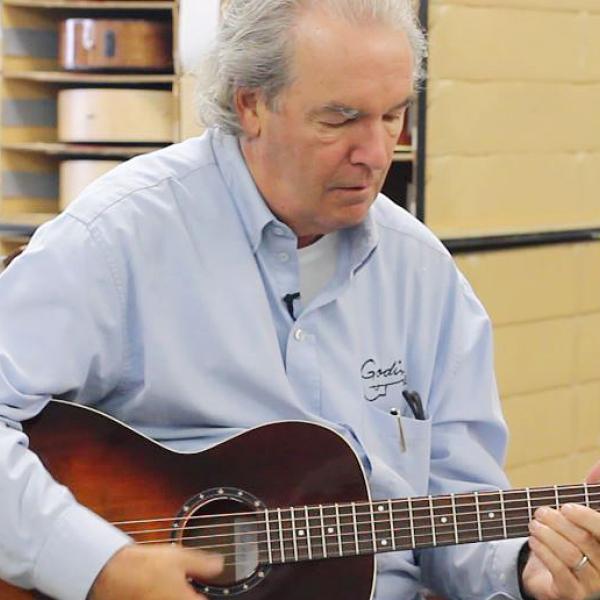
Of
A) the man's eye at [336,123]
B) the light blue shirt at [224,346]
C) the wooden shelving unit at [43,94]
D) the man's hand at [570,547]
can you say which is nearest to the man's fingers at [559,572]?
the man's hand at [570,547]

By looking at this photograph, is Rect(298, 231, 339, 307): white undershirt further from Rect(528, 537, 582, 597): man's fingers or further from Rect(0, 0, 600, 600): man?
Rect(528, 537, 582, 597): man's fingers

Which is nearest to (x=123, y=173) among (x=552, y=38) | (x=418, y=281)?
(x=418, y=281)

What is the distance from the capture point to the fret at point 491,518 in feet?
5.08

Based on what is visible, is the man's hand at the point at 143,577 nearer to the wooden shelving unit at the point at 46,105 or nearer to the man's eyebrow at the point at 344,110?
the man's eyebrow at the point at 344,110

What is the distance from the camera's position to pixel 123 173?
160 centimetres

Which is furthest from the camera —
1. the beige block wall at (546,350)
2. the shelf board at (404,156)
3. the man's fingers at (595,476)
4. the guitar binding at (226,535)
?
the beige block wall at (546,350)

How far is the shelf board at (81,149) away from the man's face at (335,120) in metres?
1.25

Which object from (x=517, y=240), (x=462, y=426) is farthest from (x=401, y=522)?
(x=517, y=240)

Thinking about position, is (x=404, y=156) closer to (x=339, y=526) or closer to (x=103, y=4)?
(x=103, y=4)

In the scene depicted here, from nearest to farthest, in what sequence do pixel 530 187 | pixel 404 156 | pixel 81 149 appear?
pixel 404 156 → pixel 81 149 → pixel 530 187

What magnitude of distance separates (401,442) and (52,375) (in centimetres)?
45

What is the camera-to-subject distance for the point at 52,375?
4.82ft

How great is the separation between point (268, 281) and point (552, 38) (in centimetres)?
153

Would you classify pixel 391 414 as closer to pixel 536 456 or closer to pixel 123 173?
pixel 123 173
